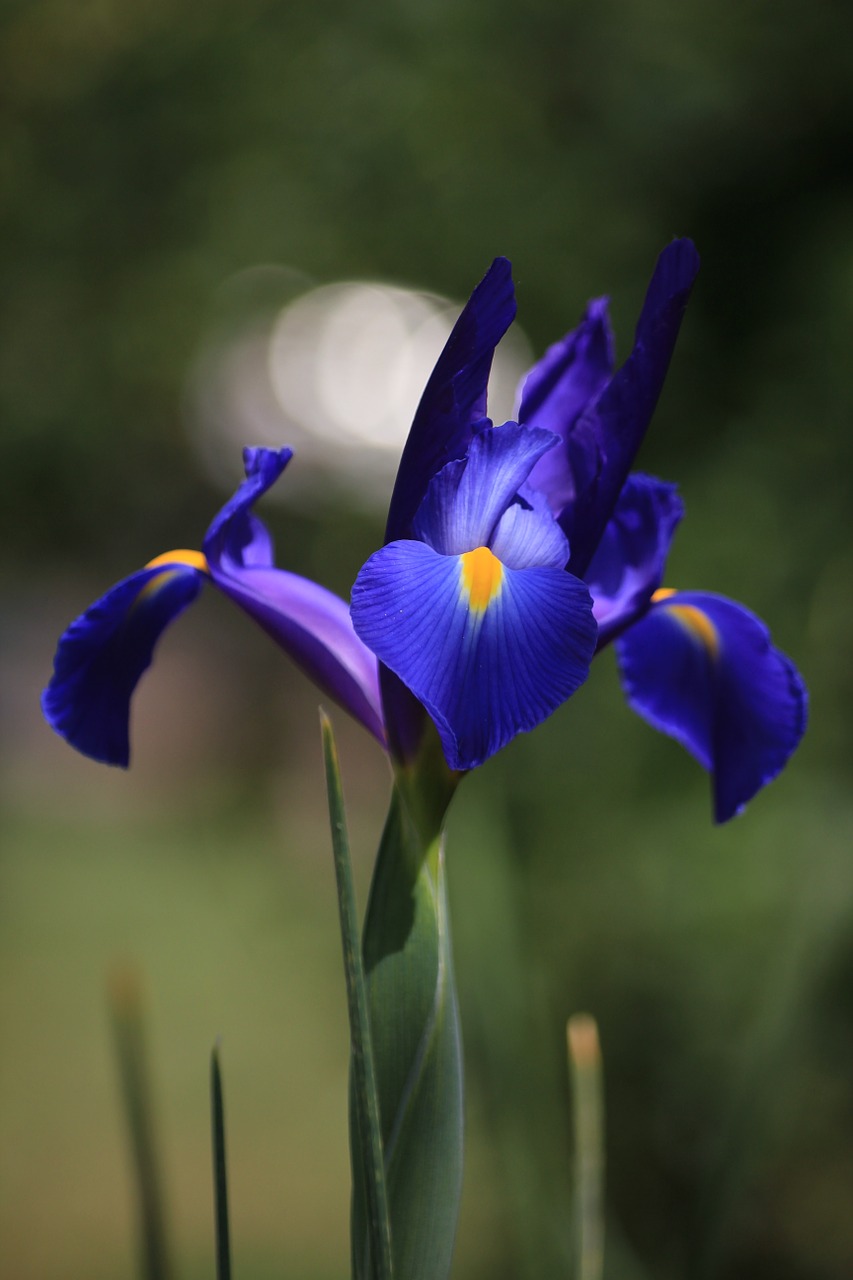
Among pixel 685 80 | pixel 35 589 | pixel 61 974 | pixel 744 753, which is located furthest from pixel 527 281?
pixel 35 589

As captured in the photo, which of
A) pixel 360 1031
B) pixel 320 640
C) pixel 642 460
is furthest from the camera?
pixel 642 460

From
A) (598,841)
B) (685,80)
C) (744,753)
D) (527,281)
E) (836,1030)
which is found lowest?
(836,1030)

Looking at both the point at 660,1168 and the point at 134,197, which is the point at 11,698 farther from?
the point at 660,1168

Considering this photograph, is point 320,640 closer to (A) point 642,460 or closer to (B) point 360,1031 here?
(B) point 360,1031

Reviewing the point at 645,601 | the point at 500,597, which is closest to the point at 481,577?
the point at 500,597

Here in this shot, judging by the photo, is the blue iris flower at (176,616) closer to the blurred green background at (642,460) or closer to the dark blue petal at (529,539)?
the dark blue petal at (529,539)
